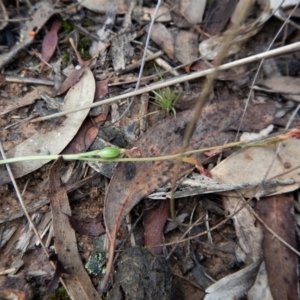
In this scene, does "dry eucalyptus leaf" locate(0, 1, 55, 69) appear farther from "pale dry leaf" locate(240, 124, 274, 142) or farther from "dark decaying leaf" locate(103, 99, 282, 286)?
"pale dry leaf" locate(240, 124, 274, 142)

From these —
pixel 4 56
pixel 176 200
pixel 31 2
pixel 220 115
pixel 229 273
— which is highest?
pixel 31 2

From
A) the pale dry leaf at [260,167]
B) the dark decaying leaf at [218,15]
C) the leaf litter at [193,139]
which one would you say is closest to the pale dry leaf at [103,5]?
the leaf litter at [193,139]

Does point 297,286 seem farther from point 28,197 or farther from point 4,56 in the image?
point 4,56

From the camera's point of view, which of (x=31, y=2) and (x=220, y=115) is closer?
(x=220, y=115)

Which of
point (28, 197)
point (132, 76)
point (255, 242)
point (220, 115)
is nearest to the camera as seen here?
point (255, 242)

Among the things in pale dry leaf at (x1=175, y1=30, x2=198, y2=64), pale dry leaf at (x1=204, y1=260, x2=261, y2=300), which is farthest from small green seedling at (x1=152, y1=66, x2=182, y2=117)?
pale dry leaf at (x1=204, y1=260, x2=261, y2=300)

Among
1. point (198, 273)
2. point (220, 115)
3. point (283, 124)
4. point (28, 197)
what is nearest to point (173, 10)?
point (220, 115)

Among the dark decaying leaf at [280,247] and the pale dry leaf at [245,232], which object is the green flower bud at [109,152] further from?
the dark decaying leaf at [280,247]
